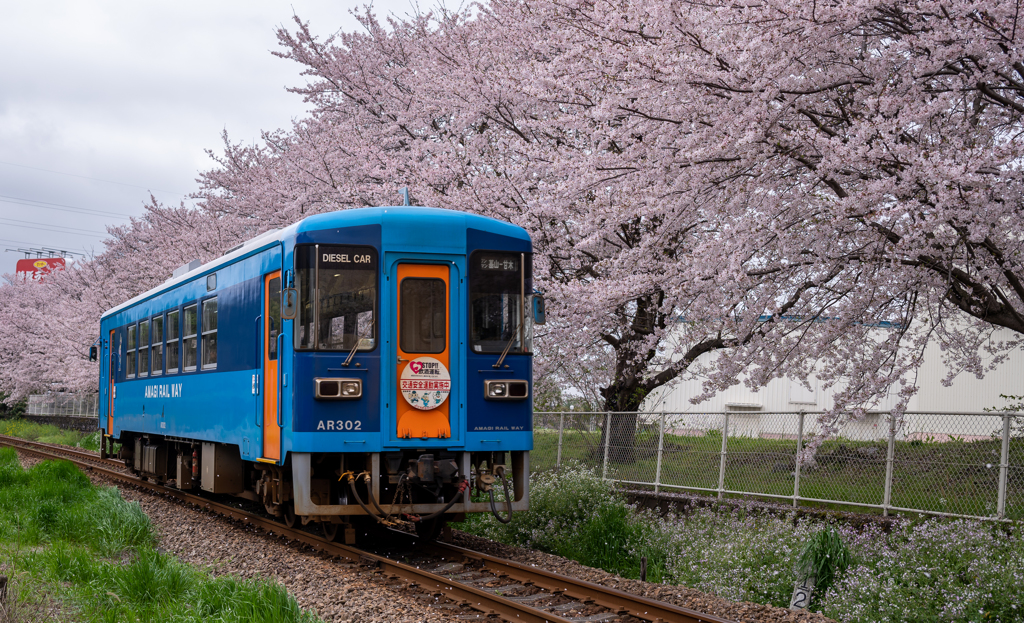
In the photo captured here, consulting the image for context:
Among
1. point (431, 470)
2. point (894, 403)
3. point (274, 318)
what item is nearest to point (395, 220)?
point (274, 318)

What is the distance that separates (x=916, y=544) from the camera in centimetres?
755

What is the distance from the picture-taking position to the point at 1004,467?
8648 mm

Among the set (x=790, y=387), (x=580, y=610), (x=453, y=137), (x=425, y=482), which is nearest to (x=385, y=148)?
(x=453, y=137)

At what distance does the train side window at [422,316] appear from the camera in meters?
8.43

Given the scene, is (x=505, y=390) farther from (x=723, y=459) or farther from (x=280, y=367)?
(x=723, y=459)

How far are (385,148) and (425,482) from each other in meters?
11.0

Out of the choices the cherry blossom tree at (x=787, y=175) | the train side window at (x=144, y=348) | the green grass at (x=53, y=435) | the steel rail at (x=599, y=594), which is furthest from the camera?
the green grass at (x=53, y=435)

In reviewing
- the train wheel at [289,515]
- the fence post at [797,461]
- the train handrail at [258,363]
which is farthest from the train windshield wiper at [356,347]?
the fence post at [797,461]

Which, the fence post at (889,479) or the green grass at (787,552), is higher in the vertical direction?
the fence post at (889,479)

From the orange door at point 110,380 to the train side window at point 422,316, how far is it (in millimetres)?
9775

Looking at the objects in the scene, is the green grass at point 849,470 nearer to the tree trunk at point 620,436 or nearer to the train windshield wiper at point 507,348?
the tree trunk at point 620,436

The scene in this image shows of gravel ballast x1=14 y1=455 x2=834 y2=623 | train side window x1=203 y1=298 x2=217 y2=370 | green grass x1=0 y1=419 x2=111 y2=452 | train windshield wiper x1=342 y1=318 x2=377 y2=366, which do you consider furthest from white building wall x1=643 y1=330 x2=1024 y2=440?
green grass x1=0 y1=419 x2=111 y2=452

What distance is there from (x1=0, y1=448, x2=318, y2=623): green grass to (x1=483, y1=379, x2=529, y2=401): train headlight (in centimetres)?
273

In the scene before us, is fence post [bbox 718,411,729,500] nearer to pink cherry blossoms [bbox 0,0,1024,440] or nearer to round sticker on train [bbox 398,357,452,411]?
pink cherry blossoms [bbox 0,0,1024,440]
